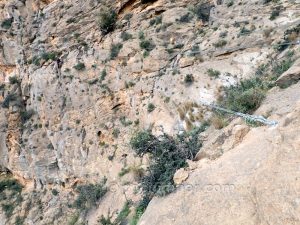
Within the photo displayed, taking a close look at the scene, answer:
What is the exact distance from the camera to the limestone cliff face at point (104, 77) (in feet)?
49.3

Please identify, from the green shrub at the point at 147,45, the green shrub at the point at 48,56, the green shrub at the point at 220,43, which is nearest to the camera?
the green shrub at the point at 220,43

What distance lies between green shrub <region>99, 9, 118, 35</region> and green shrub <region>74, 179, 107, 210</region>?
29.7 ft

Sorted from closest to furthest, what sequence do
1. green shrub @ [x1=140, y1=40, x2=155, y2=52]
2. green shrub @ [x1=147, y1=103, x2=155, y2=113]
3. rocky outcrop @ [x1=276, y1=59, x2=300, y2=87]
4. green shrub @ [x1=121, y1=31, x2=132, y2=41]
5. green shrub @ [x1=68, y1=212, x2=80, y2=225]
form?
1. rocky outcrop @ [x1=276, y1=59, x2=300, y2=87]
2. green shrub @ [x1=147, y1=103, x2=155, y2=113]
3. green shrub @ [x1=68, y1=212, x2=80, y2=225]
4. green shrub @ [x1=140, y1=40, x2=155, y2=52]
5. green shrub @ [x1=121, y1=31, x2=132, y2=41]

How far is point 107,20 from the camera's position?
20.5 meters

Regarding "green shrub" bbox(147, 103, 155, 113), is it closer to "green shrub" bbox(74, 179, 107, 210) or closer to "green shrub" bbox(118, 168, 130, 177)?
"green shrub" bbox(118, 168, 130, 177)

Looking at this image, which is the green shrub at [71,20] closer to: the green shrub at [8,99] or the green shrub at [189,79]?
the green shrub at [8,99]

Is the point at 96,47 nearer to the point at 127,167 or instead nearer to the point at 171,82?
the point at 171,82

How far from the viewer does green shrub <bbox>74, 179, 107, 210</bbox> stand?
16.0 metres

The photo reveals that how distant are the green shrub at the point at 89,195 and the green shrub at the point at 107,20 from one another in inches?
357

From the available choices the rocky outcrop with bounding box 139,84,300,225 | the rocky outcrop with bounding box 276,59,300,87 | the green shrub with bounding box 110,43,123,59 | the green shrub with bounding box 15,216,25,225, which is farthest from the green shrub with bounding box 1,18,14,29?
the rocky outcrop with bounding box 139,84,300,225

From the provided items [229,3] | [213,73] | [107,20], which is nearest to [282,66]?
[213,73]

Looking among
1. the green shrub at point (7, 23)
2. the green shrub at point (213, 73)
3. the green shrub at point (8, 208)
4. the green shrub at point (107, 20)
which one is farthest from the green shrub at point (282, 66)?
the green shrub at point (7, 23)

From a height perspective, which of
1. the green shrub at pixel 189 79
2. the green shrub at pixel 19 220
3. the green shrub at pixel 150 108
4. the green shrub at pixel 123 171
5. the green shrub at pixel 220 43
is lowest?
the green shrub at pixel 19 220

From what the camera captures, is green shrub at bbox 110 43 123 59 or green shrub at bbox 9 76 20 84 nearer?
green shrub at bbox 110 43 123 59
